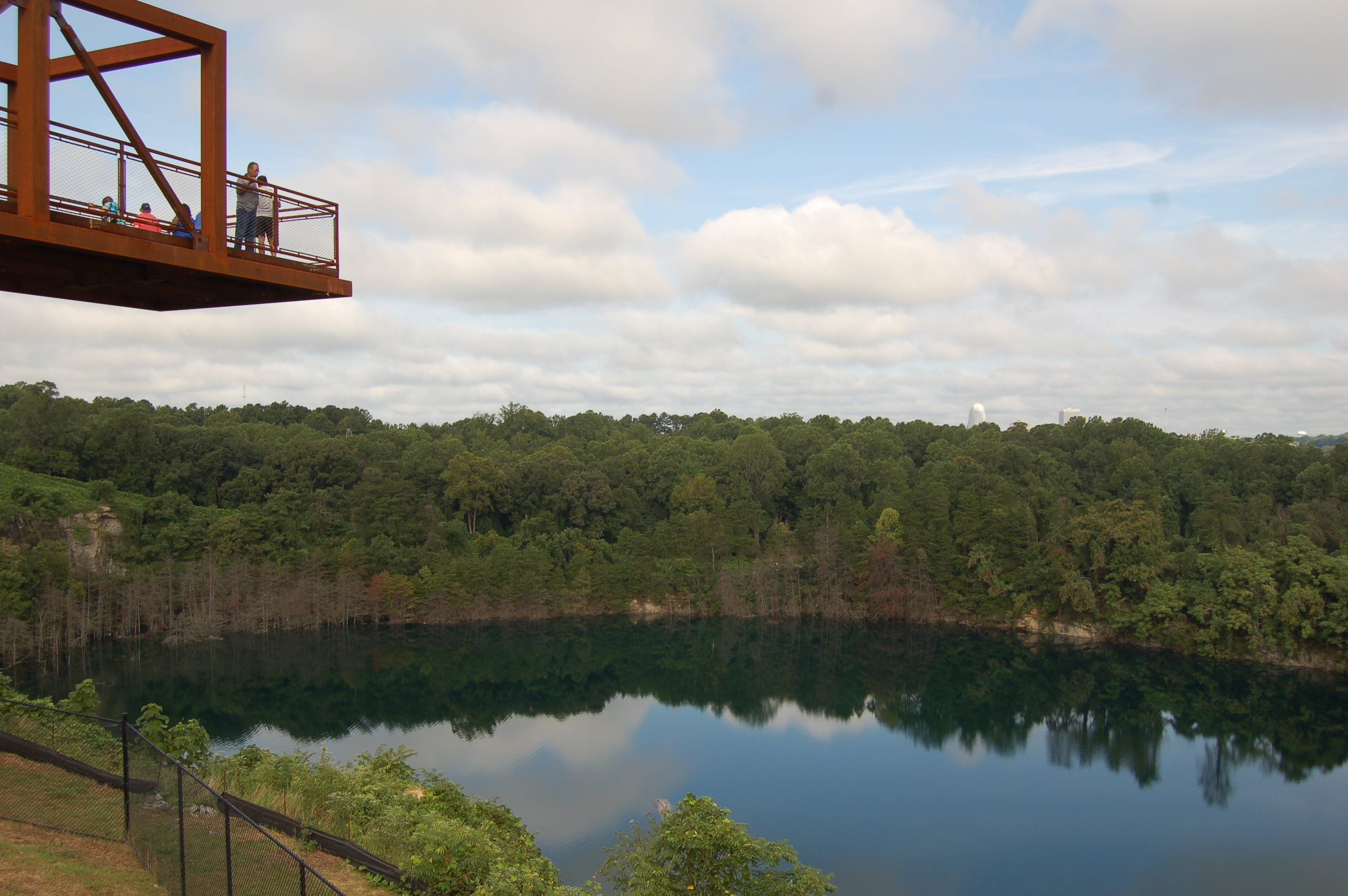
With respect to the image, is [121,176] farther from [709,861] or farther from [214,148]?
[709,861]

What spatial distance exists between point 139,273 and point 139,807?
4.27 meters

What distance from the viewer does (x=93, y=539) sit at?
3738 cm

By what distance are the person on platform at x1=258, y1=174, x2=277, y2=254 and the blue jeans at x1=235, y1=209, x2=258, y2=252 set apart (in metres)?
0.04

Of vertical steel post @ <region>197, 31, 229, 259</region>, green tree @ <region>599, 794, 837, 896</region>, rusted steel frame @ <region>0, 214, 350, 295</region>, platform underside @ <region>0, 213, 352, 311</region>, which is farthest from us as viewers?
green tree @ <region>599, 794, 837, 896</region>

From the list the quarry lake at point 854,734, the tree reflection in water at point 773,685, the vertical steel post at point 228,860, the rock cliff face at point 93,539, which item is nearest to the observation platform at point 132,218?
the vertical steel post at point 228,860

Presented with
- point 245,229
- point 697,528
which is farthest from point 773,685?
point 245,229

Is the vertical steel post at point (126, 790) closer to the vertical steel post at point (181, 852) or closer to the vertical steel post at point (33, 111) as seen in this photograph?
the vertical steel post at point (181, 852)

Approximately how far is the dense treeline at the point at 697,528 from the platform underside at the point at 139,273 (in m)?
30.3

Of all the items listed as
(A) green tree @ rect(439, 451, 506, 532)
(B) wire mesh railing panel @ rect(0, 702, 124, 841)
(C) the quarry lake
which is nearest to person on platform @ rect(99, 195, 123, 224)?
(B) wire mesh railing panel @ rect(0, 702, 124, 841)

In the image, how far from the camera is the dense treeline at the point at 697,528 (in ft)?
108

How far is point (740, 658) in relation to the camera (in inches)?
1400

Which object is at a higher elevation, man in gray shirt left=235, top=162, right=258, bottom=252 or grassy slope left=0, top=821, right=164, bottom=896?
man in gray shirt left=235, top=162, right=258, bottom=252

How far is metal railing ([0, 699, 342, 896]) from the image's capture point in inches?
242

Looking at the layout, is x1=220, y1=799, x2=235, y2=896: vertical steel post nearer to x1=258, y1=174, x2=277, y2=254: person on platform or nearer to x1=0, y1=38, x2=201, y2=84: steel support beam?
x1=258, y1=174, x2=277, y2=254: person on platform
